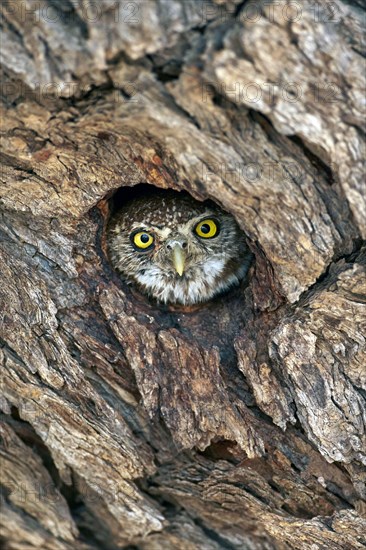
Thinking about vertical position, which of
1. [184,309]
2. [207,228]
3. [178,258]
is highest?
[207,228]

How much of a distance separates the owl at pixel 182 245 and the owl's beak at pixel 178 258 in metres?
0.04

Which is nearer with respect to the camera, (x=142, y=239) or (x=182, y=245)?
(x=182, y=245)

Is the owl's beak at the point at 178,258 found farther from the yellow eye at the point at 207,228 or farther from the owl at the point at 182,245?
the yellow eye at the point at 207,228

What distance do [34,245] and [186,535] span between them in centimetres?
210

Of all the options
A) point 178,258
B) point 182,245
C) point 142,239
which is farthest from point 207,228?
point 142,239

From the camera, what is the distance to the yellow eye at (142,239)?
182 inches

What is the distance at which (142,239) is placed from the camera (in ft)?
15.3

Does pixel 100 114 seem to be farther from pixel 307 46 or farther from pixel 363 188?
pixel 363 188

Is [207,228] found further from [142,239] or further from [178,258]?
[142,239]

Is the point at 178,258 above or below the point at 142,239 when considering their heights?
above

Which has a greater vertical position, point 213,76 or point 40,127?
point 213,76

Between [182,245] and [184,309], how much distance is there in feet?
1.51

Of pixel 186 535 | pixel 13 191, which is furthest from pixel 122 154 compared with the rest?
pixel 186 535

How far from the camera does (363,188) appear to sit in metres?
2.88
